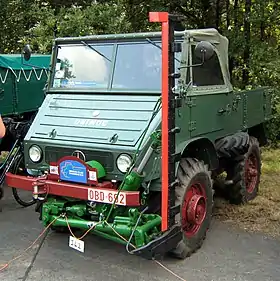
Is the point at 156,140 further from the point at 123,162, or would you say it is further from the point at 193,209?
the point at 193,209

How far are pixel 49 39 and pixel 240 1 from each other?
566 centimetres

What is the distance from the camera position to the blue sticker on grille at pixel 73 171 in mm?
4488

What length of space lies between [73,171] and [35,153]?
70 centimetres

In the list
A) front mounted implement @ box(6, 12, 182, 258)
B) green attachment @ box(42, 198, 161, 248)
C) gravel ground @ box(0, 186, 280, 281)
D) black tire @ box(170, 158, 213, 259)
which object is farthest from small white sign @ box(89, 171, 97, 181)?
gravel ground @ box(0, 186, 280, 281)

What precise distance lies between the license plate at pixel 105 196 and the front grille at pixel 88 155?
0.31m

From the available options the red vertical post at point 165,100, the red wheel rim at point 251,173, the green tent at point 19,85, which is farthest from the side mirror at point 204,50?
the green tent at point 19,85

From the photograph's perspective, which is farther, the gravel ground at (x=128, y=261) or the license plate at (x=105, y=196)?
the gravel ground at (x=128, y=261)

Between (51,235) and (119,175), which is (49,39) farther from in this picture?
(119,175)

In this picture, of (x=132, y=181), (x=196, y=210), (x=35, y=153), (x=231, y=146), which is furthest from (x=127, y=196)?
(x=231, y=146)

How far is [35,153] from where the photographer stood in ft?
16.6

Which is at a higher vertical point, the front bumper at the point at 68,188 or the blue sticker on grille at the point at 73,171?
the blue sticker on grille at the point at 73,171

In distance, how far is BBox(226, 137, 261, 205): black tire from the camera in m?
6.45

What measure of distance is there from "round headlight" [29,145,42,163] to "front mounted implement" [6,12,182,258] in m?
0.28

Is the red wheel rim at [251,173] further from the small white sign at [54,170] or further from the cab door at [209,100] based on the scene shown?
the small white sign at [54,170]
